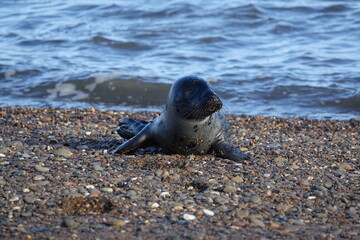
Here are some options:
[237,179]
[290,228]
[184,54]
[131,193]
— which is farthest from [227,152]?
[184,54]

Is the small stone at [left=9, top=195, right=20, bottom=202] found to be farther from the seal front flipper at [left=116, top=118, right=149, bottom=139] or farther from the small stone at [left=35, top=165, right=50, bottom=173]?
the seal front flipper at [left=116, top=118, right=149, bottom=139]

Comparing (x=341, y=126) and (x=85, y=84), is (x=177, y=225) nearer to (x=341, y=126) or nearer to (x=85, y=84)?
(x=341, y=126)

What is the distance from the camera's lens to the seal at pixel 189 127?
5938 mm

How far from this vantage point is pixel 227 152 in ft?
20.7

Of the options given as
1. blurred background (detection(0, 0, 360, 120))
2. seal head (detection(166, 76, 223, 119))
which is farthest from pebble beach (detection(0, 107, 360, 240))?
blurred background (detection(0, 0, 360, 120))

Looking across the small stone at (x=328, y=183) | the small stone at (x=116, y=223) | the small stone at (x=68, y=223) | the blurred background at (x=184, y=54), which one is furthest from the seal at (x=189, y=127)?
the blurred background at (x=184, y=54)

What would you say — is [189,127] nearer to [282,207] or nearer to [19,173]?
[282,207]

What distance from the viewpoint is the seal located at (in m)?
5.94

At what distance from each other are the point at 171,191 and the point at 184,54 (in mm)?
Result: 10814

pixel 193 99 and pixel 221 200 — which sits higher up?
pixel 193 99

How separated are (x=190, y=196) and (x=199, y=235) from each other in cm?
89

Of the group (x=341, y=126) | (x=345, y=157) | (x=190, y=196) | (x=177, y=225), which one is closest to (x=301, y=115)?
(x=341, y=126)

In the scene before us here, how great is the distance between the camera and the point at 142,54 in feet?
52.3

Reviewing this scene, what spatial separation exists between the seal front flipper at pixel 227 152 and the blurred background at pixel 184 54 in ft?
16.2
